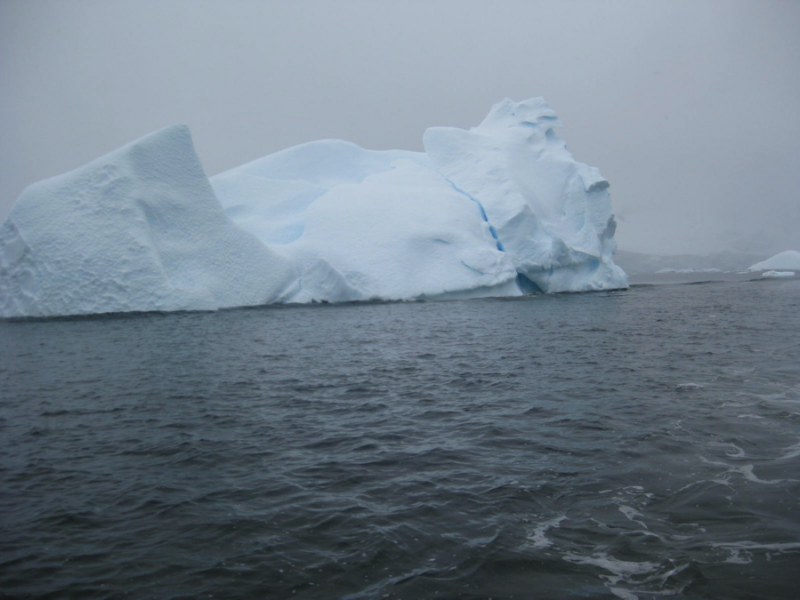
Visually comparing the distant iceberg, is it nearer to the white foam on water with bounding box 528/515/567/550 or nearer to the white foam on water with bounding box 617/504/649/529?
the white foam on water with bounding box 528/515/567/550

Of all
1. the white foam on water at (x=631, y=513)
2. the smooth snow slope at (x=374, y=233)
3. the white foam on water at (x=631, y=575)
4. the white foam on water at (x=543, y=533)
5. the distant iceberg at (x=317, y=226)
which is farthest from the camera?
the smooth snow slope at (x=374, y=233)

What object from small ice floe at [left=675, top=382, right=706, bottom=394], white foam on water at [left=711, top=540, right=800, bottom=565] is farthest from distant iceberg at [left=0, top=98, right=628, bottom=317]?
white foam on water at [left=711, top=540, right=800, bottom=565]

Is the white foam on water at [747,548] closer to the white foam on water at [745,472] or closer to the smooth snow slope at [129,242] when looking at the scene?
the white foam on water at [745,472]

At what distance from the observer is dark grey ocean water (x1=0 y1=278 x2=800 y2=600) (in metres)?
2.77

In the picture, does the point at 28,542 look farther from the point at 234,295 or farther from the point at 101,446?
the point at 234,295

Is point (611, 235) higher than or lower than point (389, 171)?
lower

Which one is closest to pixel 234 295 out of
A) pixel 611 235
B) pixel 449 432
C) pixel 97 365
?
pixel 97 365

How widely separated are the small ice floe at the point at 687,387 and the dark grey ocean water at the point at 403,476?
0.06 m

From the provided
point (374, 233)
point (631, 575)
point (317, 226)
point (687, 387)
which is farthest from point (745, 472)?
point (317, 226)

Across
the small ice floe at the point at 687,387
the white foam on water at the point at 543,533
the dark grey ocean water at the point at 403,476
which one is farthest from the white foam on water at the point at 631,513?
the small ice floe at the point at 687,387

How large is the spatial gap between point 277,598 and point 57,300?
52.2 ft

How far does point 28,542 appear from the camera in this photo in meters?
3.08

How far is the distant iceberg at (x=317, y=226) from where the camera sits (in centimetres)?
1565

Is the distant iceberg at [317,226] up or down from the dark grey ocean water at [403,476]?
up
